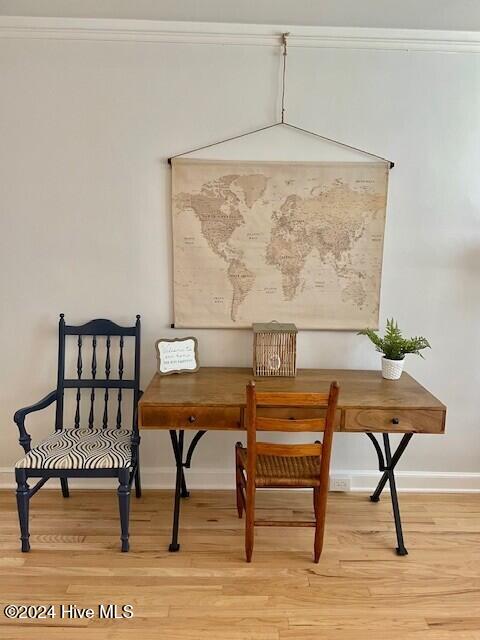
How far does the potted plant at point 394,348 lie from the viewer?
7.97 feet

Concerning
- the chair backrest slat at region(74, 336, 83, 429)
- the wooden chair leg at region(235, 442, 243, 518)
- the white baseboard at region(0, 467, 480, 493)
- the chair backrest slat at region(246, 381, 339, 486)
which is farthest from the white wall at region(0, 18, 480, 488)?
the chair backrest slat at region(246, 381, 339, 486)

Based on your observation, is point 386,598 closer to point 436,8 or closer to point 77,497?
point 77,497

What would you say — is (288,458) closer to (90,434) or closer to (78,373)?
(90,434)

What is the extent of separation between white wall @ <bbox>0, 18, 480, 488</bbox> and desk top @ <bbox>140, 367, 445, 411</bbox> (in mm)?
158

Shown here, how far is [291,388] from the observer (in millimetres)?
2301

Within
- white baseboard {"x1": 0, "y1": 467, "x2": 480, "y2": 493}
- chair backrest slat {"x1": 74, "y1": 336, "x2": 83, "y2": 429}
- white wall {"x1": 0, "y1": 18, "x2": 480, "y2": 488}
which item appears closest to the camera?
white wall {"x1": 0, "y1": 18, "x2": 480, "y2": 488}

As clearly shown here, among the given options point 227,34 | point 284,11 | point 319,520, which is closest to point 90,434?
point 319,520

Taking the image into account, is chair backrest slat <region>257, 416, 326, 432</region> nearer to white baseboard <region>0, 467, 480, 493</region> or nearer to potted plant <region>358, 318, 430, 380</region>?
potted plant <region>358, 318, 430, 380</region>

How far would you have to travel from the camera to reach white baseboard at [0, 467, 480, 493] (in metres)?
2.75

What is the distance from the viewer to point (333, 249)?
260cm

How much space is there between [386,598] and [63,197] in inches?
96.5

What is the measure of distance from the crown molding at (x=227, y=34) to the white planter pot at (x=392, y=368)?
163 cm

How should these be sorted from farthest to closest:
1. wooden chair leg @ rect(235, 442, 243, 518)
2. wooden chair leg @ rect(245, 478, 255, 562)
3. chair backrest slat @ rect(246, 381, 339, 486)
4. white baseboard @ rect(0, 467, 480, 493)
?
white baseboard @ rect(0, 467, 480, 493), wooden chair leg @ rect(235, 442, 243, 518), wooden chair leg @ rect(245, 478, 255, 562), chair backrest slat @ rect(246, 381, 339, 486)

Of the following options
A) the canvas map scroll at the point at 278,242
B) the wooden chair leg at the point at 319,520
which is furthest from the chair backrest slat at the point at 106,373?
the wooden chair leg at the point at 319,520
